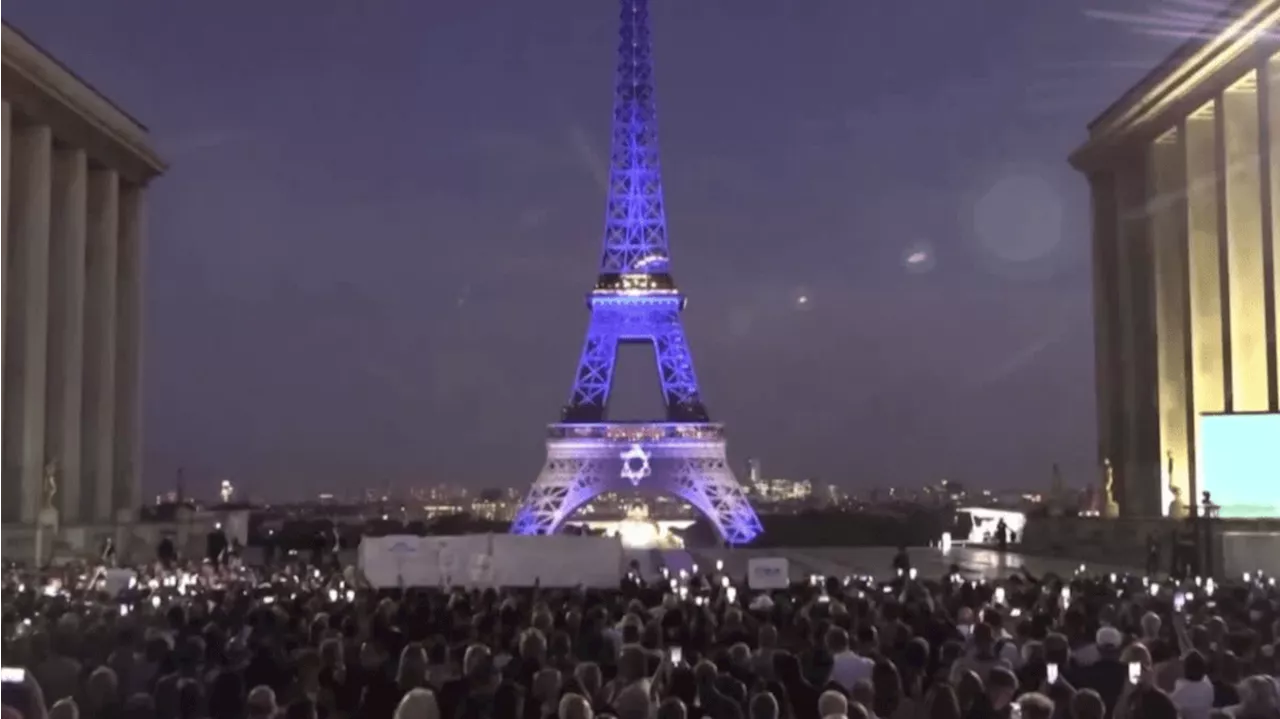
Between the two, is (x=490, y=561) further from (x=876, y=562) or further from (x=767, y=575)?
(x=876, y=562)

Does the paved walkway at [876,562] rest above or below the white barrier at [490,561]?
below

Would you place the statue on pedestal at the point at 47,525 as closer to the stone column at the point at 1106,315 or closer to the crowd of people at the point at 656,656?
the crowd of people at the point at 656,656

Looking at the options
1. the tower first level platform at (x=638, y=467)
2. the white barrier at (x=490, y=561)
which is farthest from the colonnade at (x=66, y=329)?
the tower first level platform at (x=638, y=467)

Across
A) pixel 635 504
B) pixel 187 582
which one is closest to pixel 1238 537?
pixel 187 582

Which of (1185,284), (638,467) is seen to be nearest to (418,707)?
(1185,284)

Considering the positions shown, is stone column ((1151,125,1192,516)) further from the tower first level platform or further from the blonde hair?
the blonde hair

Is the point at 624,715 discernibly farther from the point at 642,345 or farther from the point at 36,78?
the point at 642,345

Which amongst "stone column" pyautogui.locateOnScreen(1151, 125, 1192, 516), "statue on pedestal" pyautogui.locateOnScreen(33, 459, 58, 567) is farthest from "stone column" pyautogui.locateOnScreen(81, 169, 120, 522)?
"stone column" pyautogui.locateOnScreen(1151, 125, 1192, 516)
